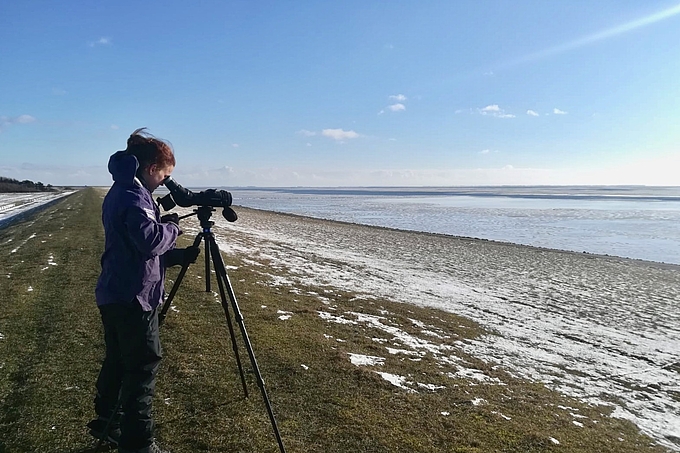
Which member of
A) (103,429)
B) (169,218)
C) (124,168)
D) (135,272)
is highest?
(124,168)

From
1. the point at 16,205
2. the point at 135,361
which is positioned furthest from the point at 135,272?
the point at 16,205

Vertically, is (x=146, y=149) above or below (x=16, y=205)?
above

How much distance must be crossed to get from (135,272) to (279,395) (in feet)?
8.46

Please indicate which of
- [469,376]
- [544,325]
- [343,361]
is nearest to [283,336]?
[343,361]

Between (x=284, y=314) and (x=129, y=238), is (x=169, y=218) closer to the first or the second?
(x=129, y=238)

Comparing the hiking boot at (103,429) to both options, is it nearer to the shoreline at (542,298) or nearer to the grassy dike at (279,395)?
the grassy dike at (279,395)

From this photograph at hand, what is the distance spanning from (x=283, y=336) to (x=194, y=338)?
139 centimetres

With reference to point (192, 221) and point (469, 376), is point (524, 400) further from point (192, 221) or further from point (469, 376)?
point (192, 221)

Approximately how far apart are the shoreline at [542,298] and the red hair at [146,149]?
6.43 metres

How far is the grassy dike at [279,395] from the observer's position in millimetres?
4215

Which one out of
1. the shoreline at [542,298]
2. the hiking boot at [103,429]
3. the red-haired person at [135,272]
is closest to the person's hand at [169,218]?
the red-haired person at [135,272]

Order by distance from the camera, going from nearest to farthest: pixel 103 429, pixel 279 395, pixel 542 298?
pixel 103 429, pixel 279 395, pixel 542 298

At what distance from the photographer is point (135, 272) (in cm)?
322

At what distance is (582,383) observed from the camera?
7.09 meters
